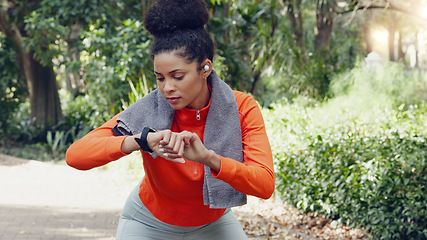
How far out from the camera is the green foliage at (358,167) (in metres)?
4.78

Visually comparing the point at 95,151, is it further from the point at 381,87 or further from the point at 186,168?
the point at 381,87

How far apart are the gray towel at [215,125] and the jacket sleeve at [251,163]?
0.04 m

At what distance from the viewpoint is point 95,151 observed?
6.93 feet

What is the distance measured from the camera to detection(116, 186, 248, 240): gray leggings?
2373 mm

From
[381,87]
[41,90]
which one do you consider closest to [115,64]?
[41,90]

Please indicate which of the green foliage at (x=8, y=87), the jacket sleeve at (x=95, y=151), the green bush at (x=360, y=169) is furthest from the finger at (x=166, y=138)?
the green foliage at (x=8, y=87)

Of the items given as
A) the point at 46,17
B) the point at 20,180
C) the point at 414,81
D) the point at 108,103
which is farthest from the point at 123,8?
the point at 414,81

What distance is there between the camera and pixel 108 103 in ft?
36.3

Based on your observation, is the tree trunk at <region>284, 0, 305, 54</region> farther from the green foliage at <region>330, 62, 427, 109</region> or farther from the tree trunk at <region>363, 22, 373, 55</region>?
the tree trunk at <region>363, 22, 373, 55</region>

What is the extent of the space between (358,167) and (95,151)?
3775mm

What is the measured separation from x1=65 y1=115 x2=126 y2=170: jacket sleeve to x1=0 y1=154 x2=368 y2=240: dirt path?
3.87 m

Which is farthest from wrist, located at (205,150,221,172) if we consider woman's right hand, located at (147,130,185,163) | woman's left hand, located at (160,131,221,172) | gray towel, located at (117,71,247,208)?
gray towel, located at (117,71,247,208)

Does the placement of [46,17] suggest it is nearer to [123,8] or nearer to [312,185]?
[123,8]

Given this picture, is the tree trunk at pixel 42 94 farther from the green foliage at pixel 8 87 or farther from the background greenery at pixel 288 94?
the green foliage at pixel 8 87
